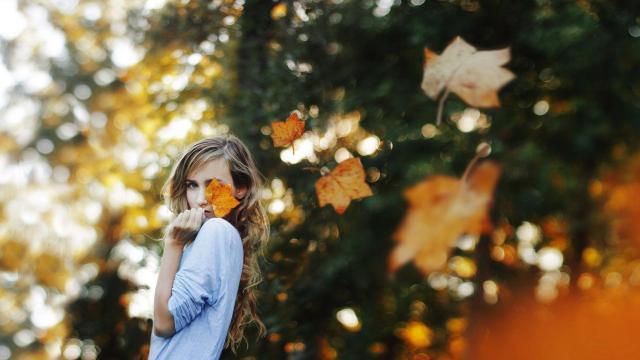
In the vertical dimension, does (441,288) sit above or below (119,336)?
below

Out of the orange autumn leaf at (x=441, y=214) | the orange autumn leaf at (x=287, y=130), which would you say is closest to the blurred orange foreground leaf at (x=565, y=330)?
the orange autumn leaf at (x=441, y=214)

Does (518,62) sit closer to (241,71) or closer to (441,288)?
(241,71)

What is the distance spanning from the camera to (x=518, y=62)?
532 cm

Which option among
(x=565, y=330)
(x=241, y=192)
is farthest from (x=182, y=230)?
(x=565, y=330)

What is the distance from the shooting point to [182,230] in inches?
82.4

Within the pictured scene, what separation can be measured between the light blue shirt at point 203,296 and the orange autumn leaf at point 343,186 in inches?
89.5

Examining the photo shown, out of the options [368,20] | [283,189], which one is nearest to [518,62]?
[368,20]

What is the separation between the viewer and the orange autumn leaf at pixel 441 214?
5.06m

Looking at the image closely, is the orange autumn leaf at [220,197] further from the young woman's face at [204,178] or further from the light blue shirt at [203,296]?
the light blue shirt at [203,296]

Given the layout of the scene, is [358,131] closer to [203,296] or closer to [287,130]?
[287,130]

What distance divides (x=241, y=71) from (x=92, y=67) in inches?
168

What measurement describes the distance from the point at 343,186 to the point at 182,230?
2.61 metres

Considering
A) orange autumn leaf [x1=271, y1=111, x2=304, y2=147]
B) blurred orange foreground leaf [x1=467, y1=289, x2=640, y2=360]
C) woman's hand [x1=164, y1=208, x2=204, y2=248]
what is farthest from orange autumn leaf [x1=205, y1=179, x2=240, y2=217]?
blurred orange foreground leaf [x1=467, y1=289, x2=640, y2=360]

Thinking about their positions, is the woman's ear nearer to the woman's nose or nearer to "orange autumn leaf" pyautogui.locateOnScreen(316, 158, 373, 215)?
the woman's nose
